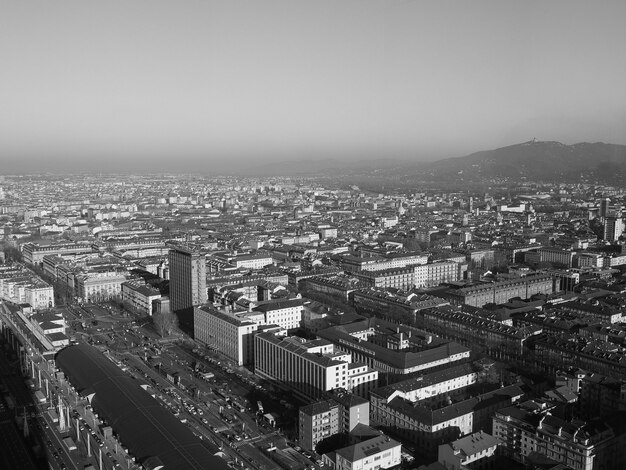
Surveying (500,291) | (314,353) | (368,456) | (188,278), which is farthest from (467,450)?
(500,291)

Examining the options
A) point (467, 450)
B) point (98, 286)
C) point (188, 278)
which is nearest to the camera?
point (467, 450)

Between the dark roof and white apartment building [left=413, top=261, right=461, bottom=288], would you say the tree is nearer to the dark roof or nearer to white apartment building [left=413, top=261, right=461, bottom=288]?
the dark roof

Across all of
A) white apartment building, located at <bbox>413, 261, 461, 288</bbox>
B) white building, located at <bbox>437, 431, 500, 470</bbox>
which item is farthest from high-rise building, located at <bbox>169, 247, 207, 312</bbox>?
white building, located at <bbox>437, 431, 500, 470</bbox>

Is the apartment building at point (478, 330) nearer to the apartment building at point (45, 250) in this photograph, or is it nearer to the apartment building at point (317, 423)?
the apartment building at point (317, 423)

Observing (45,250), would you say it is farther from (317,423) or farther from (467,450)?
(467,450)

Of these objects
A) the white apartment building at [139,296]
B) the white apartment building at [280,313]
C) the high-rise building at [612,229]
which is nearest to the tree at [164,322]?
the white apartment building at [139,296]

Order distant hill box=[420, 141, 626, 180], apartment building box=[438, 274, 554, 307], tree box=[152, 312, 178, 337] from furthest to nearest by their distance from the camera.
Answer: distant hill box=[420, 141, 626, 180] < apartment building box=[438, 274, 554, 307] < tree box=[152, 312, 178, 337]
